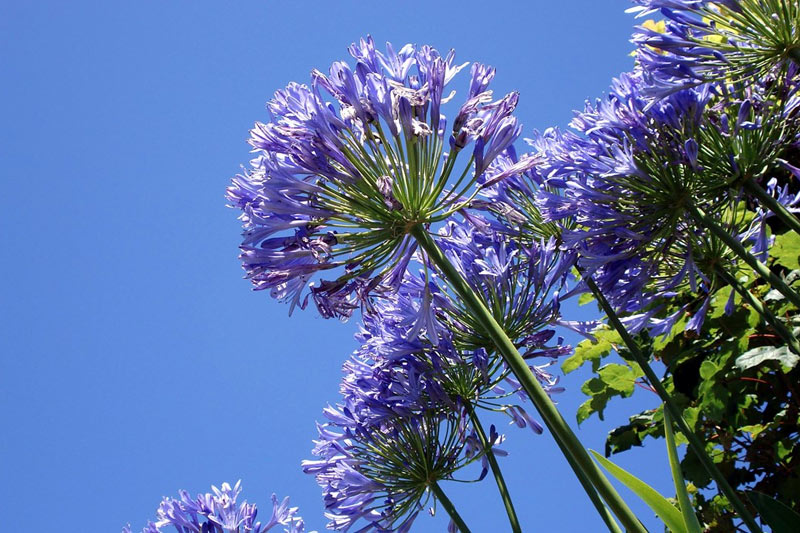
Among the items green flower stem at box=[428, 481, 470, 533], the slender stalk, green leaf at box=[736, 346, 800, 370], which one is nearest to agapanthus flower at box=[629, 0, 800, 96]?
the slender stalk

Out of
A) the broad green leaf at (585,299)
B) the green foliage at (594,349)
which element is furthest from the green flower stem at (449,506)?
the broad green leaf at (585,299)

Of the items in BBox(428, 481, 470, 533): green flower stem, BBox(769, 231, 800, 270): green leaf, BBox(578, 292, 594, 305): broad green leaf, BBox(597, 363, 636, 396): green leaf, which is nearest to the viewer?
BBox(428, 481, 470, 533): green flower stem

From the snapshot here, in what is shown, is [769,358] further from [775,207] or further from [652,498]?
[652,498]

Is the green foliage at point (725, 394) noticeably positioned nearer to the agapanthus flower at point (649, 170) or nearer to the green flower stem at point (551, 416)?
the agapanthus flower at point (649, 170)

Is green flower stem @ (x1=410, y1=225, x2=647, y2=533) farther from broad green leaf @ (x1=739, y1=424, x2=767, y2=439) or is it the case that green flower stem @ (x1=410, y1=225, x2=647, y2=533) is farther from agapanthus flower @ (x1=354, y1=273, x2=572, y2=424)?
broad green leaf @ (x1=739, y1=424, x2=767, y2=439)

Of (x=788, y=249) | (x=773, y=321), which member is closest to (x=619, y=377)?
(x=788, y=249)

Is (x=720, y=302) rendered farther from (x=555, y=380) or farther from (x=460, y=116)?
(x=460, y=116)
